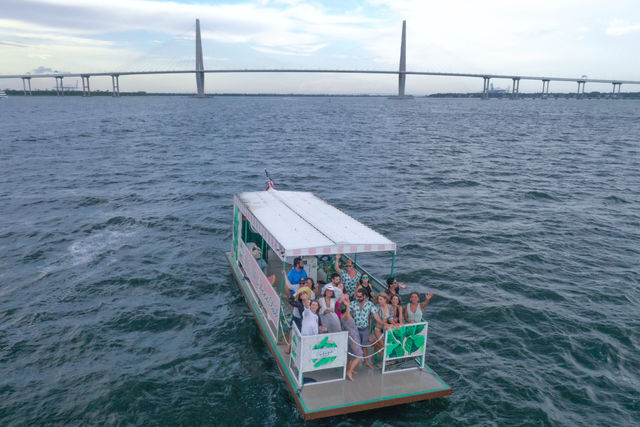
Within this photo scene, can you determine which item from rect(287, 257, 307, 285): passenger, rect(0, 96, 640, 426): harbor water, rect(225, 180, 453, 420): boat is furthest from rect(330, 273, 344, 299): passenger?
rect(0, 96, 640, 426): harbor water

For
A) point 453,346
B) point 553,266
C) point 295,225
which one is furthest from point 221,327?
point 553,266

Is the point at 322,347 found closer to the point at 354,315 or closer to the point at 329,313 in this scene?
the point at 329,313

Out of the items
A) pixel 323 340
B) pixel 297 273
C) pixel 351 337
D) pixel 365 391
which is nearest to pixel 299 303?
pixel 323 340

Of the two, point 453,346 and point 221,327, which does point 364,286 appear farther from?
point 221,327

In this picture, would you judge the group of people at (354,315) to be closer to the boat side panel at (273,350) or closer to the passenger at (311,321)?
the passenger at (311,321)

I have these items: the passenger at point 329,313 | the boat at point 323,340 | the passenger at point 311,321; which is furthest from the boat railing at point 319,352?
the passenger at point 329,313

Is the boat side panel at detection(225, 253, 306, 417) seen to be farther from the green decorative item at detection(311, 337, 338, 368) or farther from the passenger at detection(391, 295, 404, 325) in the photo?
the passenger at detection(391, 295, 404, 325)
